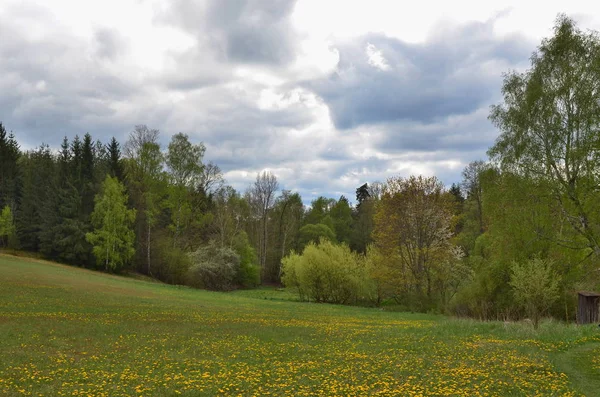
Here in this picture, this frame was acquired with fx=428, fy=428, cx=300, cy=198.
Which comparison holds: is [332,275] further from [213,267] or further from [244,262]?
[244,262]

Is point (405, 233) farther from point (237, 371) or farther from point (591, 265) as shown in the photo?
point (237, 371)

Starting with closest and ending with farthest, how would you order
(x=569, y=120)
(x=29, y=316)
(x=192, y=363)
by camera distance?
(x=192, y=363) < (x=29, y=316) < (x=569, y=120)

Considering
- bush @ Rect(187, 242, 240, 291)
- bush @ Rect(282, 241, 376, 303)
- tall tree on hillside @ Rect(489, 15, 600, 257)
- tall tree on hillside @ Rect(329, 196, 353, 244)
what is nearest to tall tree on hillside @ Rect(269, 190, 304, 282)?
tall tree on hillside @ Rect(329, 196, 353, 244)

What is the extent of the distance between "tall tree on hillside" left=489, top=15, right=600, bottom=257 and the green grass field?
25.5 feet

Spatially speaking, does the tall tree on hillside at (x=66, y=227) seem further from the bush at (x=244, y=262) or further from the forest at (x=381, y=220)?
the bush at (x=244, y=262)

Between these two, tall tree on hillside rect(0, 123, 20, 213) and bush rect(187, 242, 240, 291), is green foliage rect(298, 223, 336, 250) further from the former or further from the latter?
tall tree on hillside rect(0, 123, 20, 213)

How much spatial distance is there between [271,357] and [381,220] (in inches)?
1205

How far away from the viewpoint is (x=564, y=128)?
23.4 m

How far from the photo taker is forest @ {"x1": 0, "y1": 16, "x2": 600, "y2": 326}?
23.6 metres

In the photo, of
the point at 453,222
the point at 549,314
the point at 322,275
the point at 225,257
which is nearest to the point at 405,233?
the point at 453,222

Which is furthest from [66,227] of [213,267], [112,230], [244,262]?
[244,262]

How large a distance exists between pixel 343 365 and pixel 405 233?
A: 30.4 metres

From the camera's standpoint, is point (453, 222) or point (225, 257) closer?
point (453, 222)

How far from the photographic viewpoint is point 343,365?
12.4m
